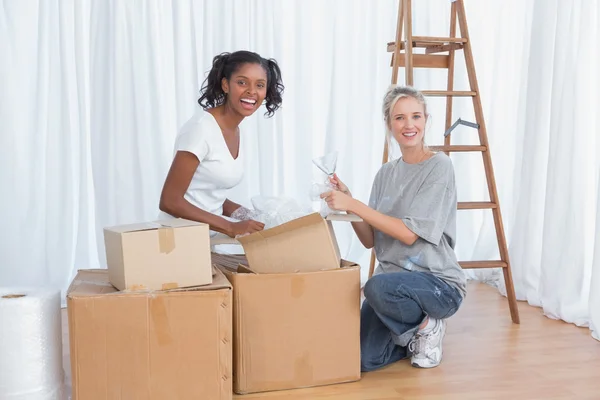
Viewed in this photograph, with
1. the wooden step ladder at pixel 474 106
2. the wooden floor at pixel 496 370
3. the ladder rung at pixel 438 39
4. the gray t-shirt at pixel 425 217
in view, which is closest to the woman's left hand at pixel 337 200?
the gray t-shirt at pixel 425 217

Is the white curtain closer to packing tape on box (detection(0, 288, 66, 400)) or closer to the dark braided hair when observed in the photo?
the dark braided hair

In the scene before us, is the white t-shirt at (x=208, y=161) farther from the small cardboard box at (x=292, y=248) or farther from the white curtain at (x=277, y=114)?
the white curtain at (x=277, y=114)

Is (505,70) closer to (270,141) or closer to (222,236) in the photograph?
(270,141)

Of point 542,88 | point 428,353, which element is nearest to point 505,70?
point 542,88

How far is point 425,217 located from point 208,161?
2.55 ft

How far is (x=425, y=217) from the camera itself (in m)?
2.42

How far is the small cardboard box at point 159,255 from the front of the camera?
190 cm

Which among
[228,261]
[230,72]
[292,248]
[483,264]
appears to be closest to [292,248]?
[292,248]

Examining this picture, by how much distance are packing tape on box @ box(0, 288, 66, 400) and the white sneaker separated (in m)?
1.21

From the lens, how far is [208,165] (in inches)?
96.6

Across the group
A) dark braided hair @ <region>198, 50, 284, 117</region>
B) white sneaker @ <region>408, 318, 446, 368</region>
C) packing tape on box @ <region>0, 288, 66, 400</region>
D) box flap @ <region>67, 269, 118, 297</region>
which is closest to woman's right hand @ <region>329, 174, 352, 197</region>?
dark braided hair @ <region>198, 50, 284, 117</region>

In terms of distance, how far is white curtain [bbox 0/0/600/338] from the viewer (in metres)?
3.19

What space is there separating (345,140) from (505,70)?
0.96 metres

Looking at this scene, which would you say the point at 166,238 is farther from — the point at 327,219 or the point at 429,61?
the point at 429,61
